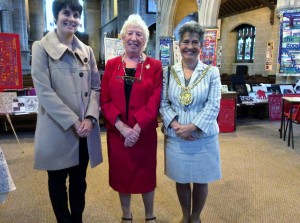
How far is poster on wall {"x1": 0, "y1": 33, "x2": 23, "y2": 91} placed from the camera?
367 cm

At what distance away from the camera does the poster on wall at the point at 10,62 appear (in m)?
3.67

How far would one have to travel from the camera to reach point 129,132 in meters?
1.73

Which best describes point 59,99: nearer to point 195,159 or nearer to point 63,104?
point 63,104

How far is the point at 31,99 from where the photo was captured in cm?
496

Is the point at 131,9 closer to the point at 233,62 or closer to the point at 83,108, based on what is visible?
the point at 233,62

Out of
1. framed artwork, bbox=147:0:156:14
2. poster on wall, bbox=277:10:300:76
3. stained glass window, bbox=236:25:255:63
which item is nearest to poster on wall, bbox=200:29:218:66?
poster on wall, bbox=277:10:300:76

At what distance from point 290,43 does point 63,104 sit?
16.7 feet

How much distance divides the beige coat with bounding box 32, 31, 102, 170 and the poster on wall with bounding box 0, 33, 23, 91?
8.01 feet

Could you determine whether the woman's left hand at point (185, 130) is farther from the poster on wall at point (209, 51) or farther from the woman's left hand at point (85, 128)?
the poster on wall at point (209, 51)

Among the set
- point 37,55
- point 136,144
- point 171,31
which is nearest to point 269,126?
point 136,144

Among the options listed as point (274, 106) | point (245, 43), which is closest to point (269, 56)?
point (245, 43)

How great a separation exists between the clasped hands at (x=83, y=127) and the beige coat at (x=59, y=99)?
0.04 meters

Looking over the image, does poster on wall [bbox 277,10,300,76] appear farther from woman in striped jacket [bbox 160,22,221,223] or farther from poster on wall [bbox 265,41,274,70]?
poster on wall [bbox 265,41,274,70]

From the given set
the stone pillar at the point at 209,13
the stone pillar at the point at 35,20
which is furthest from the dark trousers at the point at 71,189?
the stone pillar at the point at 35,20
